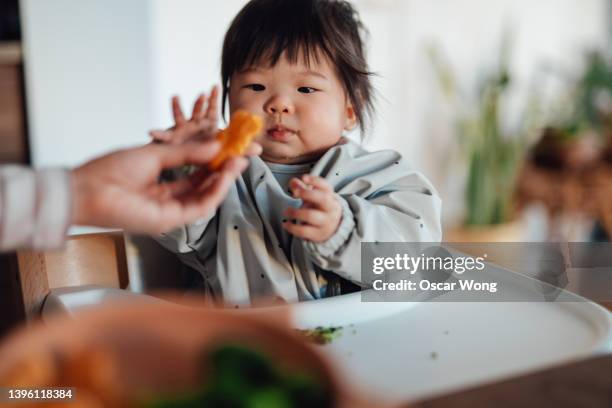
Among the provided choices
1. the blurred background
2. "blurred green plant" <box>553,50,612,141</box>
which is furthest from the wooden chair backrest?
"blurred green plant" <box>553,50,612,141</box>

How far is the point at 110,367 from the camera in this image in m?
0.33

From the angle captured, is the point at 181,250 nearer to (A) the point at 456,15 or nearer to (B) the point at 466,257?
(B) the point at 466,257

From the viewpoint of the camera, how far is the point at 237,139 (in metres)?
0.61

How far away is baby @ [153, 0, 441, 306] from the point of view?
33.0 inches

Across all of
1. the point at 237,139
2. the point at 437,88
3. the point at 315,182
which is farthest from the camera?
the point at 437,88

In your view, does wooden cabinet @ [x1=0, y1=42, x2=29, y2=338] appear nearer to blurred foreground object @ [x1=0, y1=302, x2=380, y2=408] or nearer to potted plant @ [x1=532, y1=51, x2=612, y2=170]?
blurred foreground object @ [x1=0, y1=302, x2=380, y2=408]

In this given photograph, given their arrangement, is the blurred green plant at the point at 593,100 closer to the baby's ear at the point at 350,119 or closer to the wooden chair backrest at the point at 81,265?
the baby's ear at the point at 350,119

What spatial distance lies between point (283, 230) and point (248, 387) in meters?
0.57

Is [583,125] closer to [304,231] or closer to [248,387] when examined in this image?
[304,231]

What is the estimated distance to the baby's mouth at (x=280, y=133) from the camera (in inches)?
35.5

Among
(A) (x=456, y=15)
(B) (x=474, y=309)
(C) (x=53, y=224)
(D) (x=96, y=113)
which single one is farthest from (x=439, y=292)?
(A) (x=456, y=15)

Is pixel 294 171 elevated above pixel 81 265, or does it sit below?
above

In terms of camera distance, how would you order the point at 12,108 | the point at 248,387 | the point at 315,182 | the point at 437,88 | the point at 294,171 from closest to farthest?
the point at 248,387 < the point at 315,182 < the point at 294,171 < the point at 12,108 < the point at 437,88

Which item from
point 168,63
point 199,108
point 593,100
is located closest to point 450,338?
point 199,108
